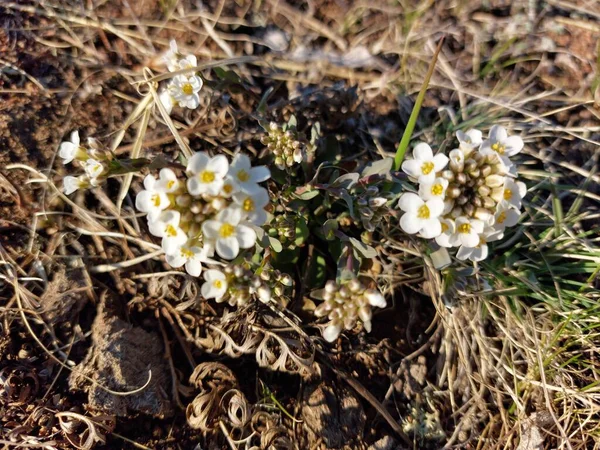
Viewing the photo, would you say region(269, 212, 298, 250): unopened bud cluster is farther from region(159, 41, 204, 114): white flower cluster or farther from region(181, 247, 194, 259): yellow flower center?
region(159, 41, 204, 114): white flower cluster

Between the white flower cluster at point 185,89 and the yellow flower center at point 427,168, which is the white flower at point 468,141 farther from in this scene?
the white flower cluster at point 185,89

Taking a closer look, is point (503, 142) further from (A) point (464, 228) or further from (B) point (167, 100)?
(B) point (167, 100)

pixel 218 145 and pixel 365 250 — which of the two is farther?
pixel 218 145

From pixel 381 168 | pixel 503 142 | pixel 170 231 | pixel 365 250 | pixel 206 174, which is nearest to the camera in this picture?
pixel 206 174

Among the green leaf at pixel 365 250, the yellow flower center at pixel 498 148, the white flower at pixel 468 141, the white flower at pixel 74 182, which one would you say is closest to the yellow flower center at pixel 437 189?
the white flower at pixel 468 141

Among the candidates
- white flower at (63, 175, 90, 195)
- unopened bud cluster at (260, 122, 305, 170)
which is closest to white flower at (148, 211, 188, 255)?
white flower at (63, 175, 90, 195)

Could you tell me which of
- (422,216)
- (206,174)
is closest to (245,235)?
(206,174)

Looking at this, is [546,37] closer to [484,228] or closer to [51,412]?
[484,228]
